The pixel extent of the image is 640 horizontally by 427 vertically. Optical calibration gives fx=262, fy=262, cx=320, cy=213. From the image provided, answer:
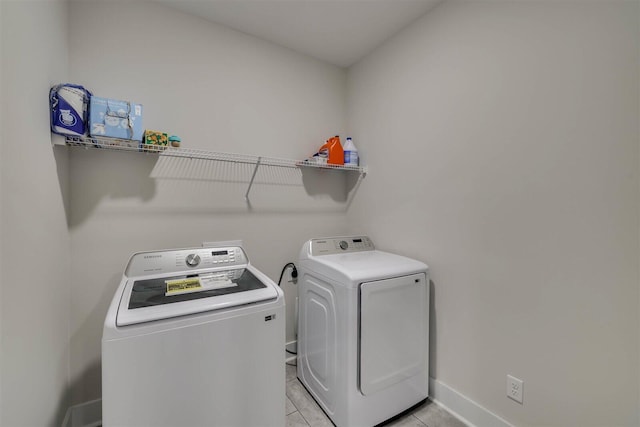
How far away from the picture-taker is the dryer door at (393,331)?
1479 millimetres

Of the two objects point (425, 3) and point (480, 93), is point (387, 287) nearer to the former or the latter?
point (480, 93)

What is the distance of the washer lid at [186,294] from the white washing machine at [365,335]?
48cm

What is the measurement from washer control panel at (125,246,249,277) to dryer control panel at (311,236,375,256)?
500mm

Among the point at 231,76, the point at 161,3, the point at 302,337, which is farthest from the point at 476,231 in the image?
the point at 161,3

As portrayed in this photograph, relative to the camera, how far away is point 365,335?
1.47 m

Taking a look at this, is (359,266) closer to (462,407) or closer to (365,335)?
(365,335)

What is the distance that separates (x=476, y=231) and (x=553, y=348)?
650mm

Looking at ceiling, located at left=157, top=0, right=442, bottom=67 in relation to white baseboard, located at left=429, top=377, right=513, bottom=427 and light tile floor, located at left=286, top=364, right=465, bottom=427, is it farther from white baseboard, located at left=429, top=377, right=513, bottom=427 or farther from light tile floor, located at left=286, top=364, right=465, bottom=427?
light tile floor, located at left=286, top=364, right=465, bottom=427

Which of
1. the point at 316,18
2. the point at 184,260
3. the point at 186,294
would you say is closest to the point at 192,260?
the point at 184,260

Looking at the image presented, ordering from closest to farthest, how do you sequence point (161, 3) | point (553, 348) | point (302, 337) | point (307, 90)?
1. point (553, 348)
2. point (161, 3)
3. point (302, 337)
4. point (307, 90)

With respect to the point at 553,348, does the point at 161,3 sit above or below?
above

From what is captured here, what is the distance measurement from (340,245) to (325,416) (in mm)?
1103

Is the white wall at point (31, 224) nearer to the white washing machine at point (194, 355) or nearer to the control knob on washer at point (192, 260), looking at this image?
the white washing machine at point (194, 355)

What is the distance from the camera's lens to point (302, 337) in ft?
6.36
